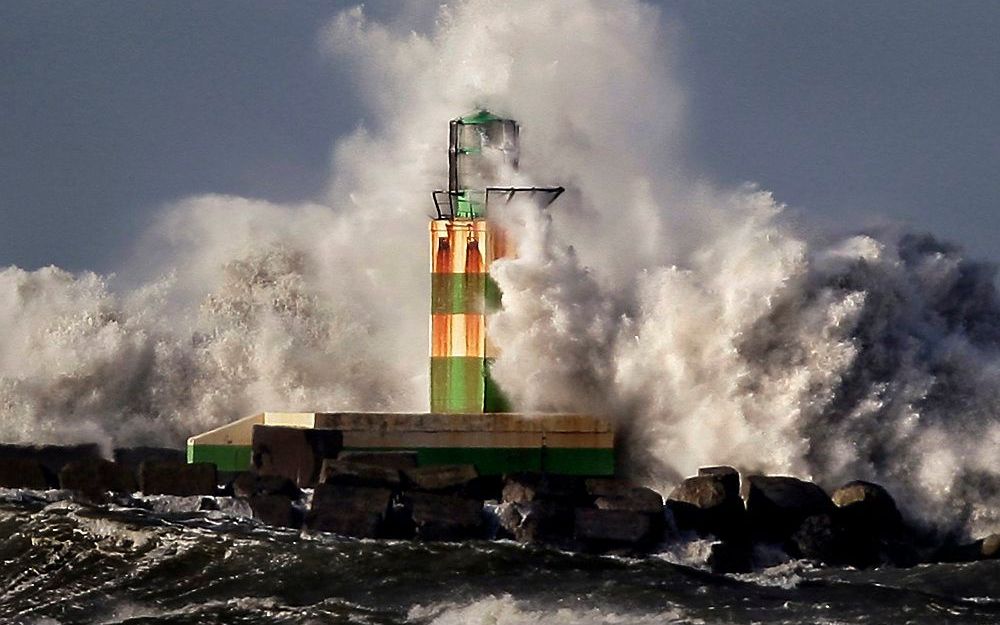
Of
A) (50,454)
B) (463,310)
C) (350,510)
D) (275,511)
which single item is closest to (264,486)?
(275,511)

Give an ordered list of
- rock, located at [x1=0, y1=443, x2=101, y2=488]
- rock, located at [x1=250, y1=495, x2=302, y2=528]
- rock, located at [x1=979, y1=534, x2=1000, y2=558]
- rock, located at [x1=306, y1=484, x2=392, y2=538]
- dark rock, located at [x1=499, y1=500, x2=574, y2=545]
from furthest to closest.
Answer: rock, located at [x1=0, y1=443, x2=101, y2=488] < rock, located at [x1=250, y1=495, x2=302, y2=528] < rock, located at [x1=979, y1=534, x2=1000, y2=558] < rock, located at [x1=306, y1=484, x2=392, y2=538] < dark rock, located at [x1=499, y1=500, x2=574, y2=545]

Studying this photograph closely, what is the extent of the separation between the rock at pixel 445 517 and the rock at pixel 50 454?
3688mm

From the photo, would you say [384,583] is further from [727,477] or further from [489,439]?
[489,439]

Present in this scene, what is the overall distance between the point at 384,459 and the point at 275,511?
1.22 metres

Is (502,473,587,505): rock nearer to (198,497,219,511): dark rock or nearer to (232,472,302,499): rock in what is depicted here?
(232,472,302,499): rock

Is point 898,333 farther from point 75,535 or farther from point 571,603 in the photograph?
point 75,535

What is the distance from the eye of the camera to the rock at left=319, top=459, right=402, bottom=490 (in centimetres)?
1511

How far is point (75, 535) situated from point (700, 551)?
4.77m

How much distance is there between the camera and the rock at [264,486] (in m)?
15.5

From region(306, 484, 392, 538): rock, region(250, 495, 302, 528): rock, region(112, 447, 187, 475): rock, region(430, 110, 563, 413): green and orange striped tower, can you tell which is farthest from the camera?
region(112, 447, 187, 475): rock

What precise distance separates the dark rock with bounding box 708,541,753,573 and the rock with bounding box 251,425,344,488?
3.73 m

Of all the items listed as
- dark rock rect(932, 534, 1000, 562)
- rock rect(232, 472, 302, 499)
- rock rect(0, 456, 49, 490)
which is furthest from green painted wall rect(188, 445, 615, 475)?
dark rock rect(932, 534, 1000, 562)

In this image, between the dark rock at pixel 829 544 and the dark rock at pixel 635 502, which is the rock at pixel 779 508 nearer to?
the dark rock at pixel 829 544

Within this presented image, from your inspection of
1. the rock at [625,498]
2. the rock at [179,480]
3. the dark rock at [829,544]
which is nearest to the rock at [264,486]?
the rock at [179,480]
